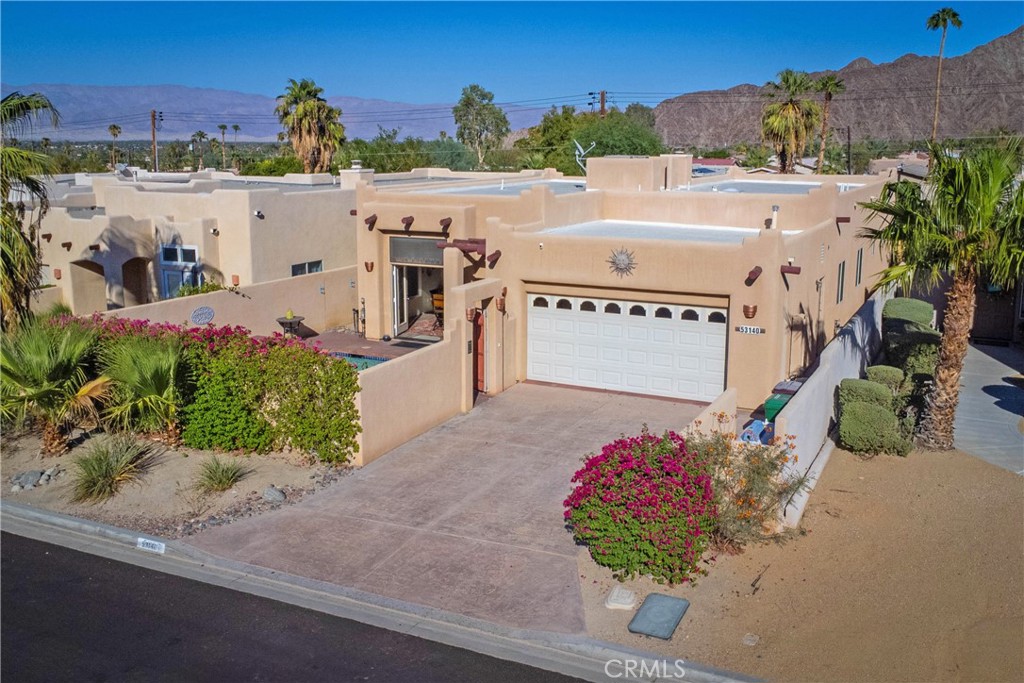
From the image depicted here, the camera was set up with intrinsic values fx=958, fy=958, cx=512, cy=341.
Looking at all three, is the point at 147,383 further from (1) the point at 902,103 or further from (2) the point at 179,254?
(1) the point at 902,103

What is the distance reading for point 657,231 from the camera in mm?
23844

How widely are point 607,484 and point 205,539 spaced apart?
5.39m

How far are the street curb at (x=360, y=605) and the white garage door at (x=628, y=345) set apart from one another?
10.5m

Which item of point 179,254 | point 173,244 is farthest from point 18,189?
point 173,244

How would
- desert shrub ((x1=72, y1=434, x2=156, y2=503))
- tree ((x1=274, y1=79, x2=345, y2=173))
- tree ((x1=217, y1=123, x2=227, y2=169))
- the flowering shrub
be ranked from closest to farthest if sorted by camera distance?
the flowering shrub → desert shrub ((x1=72, y1=434, x2=156, y2=503)) → tree ((x1=274, y1=79, x2=345, y2=173)) → tree ((x1=217, y1=123, x2=227, y2=169))

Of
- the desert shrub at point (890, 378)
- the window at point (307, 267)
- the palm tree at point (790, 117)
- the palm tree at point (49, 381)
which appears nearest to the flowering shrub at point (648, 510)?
the desert shrub at point (890, 378)

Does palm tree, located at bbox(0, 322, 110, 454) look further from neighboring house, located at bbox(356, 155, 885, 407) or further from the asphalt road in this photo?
neighboring house, located at bbox(356, 155, 885, 407)

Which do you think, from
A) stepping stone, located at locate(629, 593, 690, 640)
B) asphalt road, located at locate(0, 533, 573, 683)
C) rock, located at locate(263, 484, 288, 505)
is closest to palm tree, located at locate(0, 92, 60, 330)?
rock, located at locate(263, 484, 288, 505)

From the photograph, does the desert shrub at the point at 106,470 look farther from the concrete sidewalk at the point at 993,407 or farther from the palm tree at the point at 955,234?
the concrete sidewalk at the point at 993,407

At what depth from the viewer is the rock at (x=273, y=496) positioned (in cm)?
1401

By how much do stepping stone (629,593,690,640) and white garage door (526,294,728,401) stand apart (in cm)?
961

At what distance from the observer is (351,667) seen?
9.59 meters

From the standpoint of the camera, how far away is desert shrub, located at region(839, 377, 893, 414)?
16.5 metres

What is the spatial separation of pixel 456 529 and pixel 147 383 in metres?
5.99
